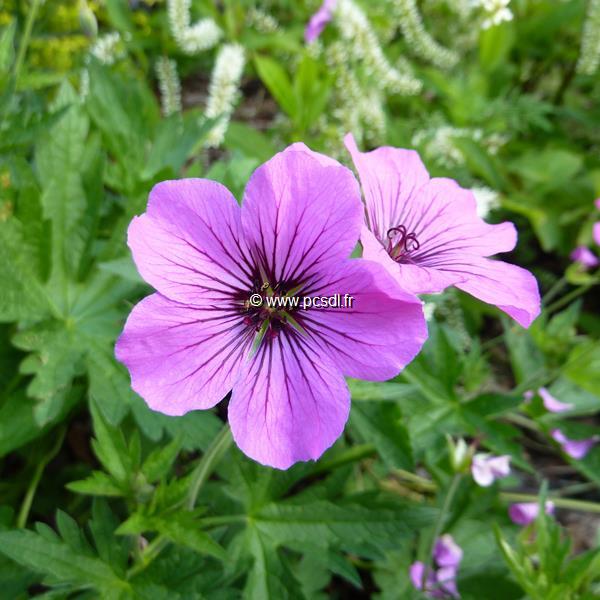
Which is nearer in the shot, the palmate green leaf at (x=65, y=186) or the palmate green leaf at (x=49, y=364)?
the palmate green leaf at (x=49, y=364)

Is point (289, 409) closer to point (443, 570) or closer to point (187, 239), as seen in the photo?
point (187, 239)

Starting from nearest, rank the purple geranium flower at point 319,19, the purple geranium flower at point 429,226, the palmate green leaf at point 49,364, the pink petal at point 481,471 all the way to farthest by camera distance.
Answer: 1. the purple geranium flower at point 429,226
2. the palmate green leaf at point 49,364
3. the pink petal at point 481,471
4. the purple geranium flower at point 319,19

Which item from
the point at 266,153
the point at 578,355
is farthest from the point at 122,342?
the point at 266,153

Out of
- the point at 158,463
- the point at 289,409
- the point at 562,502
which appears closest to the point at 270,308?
the point at 289,409

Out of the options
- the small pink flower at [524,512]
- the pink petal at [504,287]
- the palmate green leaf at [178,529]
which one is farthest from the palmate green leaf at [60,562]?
the small pink flower at [524,512]

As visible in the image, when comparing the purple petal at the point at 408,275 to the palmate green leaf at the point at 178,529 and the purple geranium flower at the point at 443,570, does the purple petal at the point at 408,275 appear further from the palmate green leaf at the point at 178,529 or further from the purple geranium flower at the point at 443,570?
the purple geranium flower at the point at 443,570

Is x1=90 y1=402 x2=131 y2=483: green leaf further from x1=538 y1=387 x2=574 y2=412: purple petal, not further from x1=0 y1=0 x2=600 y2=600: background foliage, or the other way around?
x1=538 y1=387 x2=574 y2=412: purple petal

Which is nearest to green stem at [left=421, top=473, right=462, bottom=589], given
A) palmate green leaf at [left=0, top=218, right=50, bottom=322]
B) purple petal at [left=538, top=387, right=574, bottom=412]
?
purple petal at [left=538, top=387, right=574, bottom=412]
